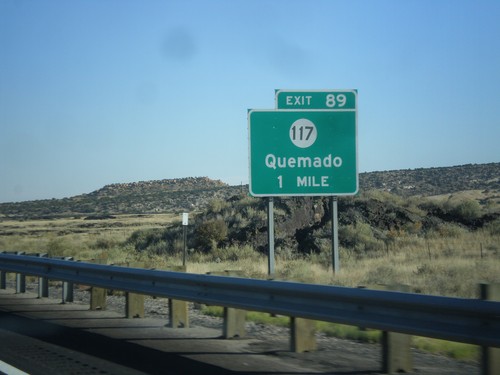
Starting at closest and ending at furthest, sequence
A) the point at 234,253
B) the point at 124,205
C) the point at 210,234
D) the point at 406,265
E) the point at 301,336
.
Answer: the point at 301,336 < the point at 406,265 < the point at 234,253 < the point at 210,234 < the point at 124,205

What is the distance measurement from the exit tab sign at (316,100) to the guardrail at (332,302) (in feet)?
23.2

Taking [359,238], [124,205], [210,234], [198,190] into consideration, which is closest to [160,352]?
[359,238]

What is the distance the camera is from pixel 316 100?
1742cm

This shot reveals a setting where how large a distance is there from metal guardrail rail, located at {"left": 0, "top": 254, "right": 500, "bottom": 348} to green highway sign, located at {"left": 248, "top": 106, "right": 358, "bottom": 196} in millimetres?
6042

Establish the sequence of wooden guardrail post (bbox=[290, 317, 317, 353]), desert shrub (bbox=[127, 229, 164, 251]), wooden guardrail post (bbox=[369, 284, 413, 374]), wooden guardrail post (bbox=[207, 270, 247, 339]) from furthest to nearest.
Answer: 1. desert shrub (bbox=[127, 229, 164, 251])
2. wooden guardrail post (bbox=[207, 270, 247, 339])
3. wooden guardrail post (bbox=[290, 317, 317, 353])
4. wooden guardrail post (bbox=[369, 284, 413, 374])

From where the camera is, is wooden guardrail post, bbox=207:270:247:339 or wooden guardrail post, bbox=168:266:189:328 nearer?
wooden guardrail post, bbox=207:270:247:339

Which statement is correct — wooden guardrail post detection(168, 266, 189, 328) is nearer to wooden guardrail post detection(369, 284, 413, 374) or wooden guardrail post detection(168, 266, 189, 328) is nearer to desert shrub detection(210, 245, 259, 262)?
wooden guardrail post detection(369, 284, 413, 374)

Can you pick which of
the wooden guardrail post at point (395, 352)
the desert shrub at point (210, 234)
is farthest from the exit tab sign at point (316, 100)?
the desert shrub at point (210, 234)

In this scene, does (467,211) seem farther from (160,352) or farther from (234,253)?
(160,352)

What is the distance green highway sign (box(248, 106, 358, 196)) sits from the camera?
678 inches

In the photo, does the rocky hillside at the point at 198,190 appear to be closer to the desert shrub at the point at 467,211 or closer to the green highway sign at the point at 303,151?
the desert shrub at the point at 467,211

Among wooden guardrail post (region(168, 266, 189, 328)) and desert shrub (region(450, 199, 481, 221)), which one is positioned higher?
desert shrub (region(450, 199, 481, 221))

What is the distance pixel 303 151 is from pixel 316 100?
128cm

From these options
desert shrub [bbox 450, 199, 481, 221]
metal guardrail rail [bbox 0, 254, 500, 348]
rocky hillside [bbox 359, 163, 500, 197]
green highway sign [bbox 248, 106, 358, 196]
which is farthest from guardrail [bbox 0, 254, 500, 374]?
rocky hillside [bbox 359, 163, 500, 197]
